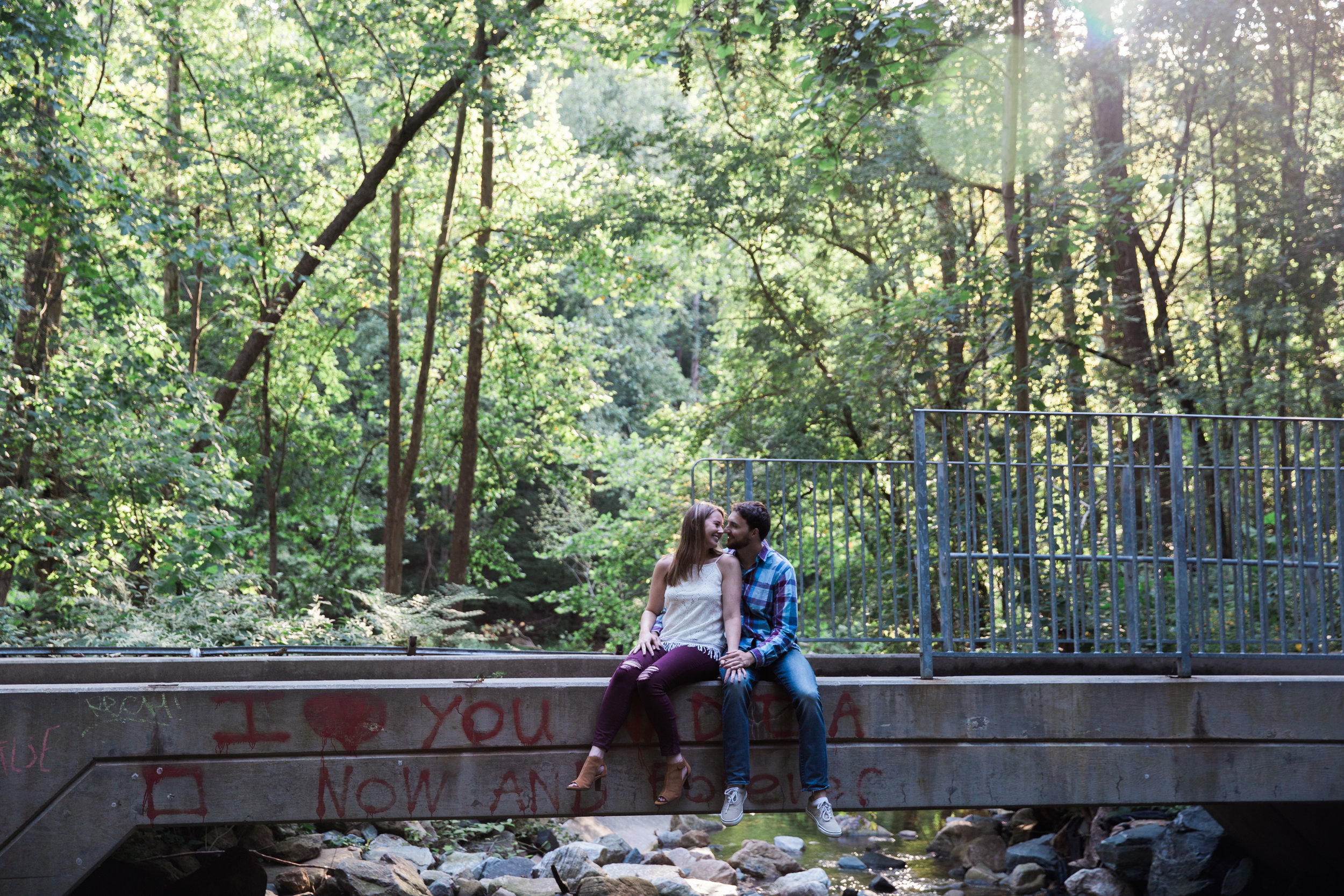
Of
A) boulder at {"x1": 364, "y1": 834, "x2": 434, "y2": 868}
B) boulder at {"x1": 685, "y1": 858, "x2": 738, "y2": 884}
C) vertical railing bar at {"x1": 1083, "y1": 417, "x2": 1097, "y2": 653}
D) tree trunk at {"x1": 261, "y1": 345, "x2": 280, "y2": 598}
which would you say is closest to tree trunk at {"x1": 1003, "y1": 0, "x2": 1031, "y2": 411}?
vertical railing bar at {"x1": 1083, "y1": 417, "x2": 1097, "y2": 653}

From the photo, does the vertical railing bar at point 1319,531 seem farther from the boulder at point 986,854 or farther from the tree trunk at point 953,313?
the tree trunk at point 953,313

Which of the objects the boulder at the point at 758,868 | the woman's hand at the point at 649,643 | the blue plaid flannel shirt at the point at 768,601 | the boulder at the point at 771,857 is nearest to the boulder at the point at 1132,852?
the boulder at the point at 771,857

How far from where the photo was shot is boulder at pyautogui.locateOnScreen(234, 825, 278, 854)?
7863 millimetres

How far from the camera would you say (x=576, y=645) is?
20906mm

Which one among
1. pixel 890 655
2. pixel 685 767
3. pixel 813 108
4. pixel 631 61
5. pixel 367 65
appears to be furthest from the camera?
pixel 367 65

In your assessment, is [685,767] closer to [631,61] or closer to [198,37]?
[631,61]

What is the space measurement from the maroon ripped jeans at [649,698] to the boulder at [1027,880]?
549 centimetres

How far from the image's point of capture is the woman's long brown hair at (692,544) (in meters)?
5.34

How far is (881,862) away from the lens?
409 inches

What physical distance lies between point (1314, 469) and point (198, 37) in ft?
49.9

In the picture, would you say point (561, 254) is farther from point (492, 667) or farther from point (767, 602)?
point (767, 602)

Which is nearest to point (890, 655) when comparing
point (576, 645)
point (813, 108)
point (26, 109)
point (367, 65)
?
point (813, 108)

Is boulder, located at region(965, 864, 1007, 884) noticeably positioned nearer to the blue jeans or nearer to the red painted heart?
the blue jeans

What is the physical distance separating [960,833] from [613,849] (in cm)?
381
